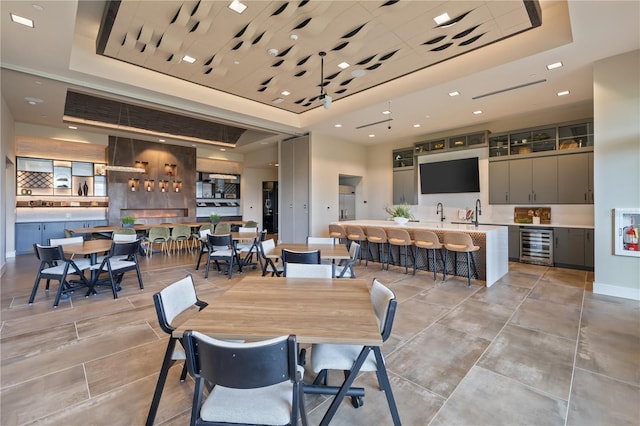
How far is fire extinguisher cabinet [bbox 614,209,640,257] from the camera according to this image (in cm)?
388

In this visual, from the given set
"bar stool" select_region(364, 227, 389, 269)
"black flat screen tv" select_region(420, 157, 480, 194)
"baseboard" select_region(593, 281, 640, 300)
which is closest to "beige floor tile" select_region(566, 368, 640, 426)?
"baseboard" select_region(593, 281, 640, 300)

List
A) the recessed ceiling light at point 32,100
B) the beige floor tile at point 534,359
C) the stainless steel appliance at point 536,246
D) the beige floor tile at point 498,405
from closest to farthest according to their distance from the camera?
1. the beige floor tile at point 498,405
2. the beige floor tile at point 534,359
3. the recessed ceiling light at point 32,100
4. the stainless steel appliance at point 536,246

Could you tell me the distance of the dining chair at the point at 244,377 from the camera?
1137 mm

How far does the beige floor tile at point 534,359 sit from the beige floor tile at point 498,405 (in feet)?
0.41

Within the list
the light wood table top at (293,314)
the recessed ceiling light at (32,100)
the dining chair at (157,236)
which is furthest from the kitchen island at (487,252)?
the recessed ceiling light at (32,100)

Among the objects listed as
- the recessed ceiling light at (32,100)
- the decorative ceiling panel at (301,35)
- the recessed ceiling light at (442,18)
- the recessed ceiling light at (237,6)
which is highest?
the decorative ceiling panel at (301,35)

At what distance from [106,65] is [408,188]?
7563 millimetres

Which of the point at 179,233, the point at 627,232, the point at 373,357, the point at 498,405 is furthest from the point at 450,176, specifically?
the point at 179,233

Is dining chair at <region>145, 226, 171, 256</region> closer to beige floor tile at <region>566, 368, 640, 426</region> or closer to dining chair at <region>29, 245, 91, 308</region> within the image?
dining chair at <region>29, 245, 91, 308</region>

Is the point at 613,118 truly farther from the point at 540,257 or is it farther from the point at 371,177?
the point at 371,177

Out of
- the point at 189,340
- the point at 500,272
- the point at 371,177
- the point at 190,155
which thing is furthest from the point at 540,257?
the point at 190,155

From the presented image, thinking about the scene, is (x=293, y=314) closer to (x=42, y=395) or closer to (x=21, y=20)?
(x=42, y=395)

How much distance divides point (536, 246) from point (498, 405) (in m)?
5.60

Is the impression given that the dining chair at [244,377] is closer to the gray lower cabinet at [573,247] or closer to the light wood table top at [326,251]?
the light wood table top at [326,251]
